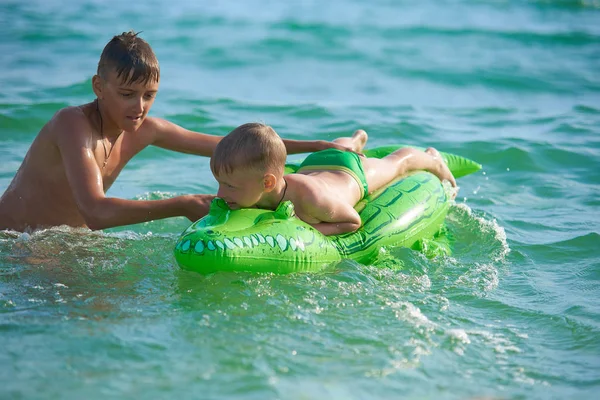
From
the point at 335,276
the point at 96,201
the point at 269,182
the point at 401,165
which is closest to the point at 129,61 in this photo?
the point at 96,201

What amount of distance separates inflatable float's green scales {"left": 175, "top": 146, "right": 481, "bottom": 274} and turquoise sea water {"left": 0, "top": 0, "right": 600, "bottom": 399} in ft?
0.33

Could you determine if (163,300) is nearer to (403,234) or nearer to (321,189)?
(321,189)

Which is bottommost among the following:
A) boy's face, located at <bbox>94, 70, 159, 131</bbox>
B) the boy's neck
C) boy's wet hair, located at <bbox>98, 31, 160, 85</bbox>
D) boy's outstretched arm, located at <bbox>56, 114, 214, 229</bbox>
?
boy's outstretched arm, located at <bbox>56, 114, 214, 229</bbox>

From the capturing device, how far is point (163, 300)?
14.0 feet

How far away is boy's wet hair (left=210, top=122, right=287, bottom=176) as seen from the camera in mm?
4281

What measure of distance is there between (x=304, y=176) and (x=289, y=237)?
18.0 inches

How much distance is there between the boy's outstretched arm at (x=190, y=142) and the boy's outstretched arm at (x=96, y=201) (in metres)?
0.76

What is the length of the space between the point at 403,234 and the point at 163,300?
172cm

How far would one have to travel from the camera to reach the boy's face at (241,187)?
4.36 metres

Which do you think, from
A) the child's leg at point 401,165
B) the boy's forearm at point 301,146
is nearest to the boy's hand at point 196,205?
the boy's forearm at point 301,146

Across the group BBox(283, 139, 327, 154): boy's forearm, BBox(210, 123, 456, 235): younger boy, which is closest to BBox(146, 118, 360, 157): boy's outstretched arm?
BBox(283, 139, 327, 154): boy's forearm

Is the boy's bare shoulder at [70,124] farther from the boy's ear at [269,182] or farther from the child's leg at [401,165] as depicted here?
the child's leg at [401,165]

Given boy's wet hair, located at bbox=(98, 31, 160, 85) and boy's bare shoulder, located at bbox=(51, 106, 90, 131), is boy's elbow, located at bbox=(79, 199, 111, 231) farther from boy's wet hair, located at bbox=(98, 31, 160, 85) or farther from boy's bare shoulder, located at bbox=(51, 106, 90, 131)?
boy's wet hair, located at bbox=(98, 31, 160, 85)

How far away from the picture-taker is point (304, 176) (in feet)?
15.7
